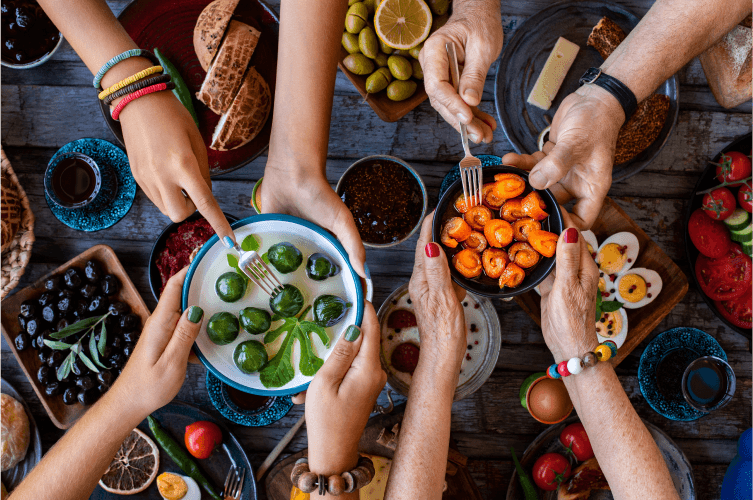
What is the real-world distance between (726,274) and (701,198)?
0.31 metres

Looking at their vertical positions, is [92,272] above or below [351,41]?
below

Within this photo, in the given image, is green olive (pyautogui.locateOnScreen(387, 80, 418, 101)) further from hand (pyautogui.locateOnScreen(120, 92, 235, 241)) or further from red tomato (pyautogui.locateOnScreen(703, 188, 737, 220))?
red tomato (pyautogui.locateOnScreen(703, 188, 737, 220))

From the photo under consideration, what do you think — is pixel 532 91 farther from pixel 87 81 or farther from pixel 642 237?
pixel 87 81

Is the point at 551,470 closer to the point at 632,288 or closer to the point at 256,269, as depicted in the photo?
the point at 632,288

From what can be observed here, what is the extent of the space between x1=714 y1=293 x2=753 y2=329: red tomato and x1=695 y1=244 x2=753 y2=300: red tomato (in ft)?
0.10

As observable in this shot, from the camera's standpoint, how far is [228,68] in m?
1.48

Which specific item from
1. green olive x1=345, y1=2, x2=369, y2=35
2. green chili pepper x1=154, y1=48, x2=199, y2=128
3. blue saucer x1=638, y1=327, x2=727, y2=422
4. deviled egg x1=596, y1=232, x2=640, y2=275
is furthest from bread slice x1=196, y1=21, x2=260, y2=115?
blue saucer x1=638, y1=327, x2=727, y2=422

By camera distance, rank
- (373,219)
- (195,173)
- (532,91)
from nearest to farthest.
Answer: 1. (195,173)
2. (373,219)
3. (532,91)

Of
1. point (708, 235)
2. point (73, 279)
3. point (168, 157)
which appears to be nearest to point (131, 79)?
point (168, 157)

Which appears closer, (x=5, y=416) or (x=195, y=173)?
(x=195, y=173)

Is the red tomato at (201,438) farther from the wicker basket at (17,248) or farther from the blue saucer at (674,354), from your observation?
the blue saucer at (674,354)

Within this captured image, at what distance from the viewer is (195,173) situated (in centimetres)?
121

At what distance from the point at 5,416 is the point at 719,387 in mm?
2611

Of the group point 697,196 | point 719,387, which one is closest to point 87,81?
point 697,196
